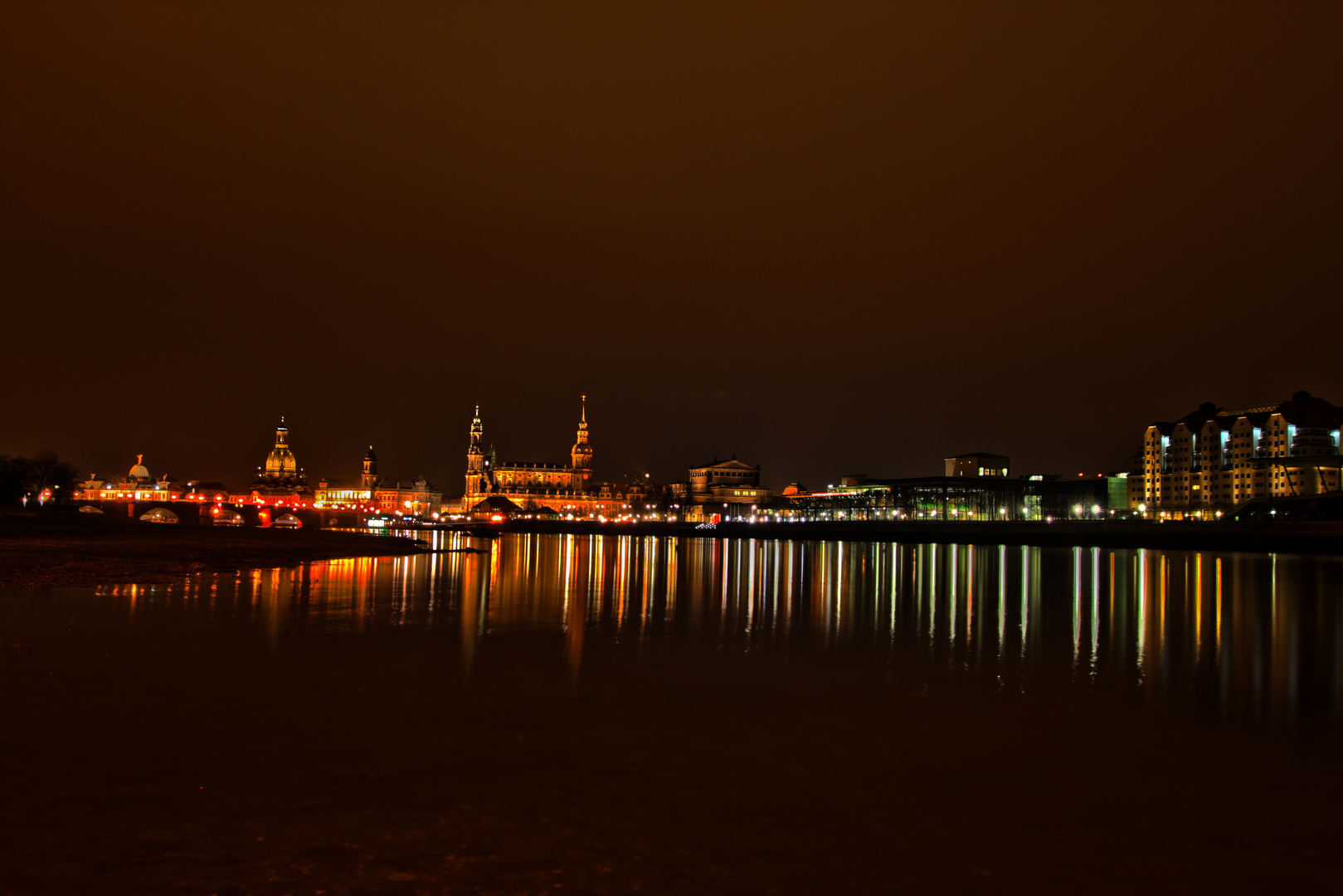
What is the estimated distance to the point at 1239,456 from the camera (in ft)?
380

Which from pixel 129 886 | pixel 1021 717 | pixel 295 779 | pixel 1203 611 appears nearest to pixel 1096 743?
pixel 1021 717

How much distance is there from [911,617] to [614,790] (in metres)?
15.2

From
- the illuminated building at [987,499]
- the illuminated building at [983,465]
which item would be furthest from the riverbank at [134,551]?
the illuminated building at [983,465]

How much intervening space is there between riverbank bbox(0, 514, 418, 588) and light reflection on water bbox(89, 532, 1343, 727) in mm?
2139

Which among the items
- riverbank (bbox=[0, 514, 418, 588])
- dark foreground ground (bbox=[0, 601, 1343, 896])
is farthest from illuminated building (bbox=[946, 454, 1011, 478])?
dark foreground ground (bbox=[0, 601, 1343, 896])

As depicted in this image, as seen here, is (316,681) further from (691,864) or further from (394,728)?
(691,864)

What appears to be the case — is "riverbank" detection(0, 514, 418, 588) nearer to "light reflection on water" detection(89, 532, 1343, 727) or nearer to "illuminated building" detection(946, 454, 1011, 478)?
"light reflection on water" detection(89, 532, 1343, 727)

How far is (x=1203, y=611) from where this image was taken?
953 inches

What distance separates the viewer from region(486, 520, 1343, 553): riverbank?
66.8 m

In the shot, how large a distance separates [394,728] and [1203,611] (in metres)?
22.2

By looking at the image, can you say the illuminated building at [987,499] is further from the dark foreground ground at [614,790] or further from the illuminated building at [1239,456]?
the dark foreground ground at [614,790]

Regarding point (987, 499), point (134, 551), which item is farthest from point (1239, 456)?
point (134, 551)

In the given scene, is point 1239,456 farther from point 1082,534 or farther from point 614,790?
point 614,790

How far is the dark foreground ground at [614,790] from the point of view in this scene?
587 centimetres
